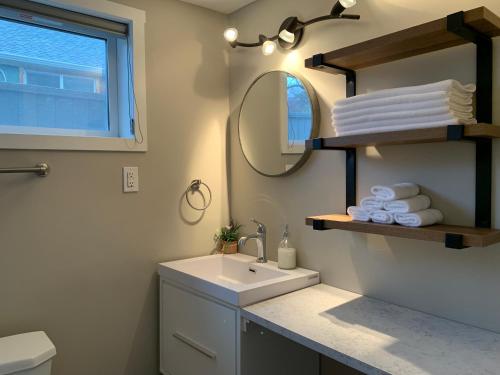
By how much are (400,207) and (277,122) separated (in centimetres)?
86

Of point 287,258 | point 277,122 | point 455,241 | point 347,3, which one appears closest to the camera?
point 455,241

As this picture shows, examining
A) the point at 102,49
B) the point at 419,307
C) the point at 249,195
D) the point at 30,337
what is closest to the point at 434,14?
the point at 419,307

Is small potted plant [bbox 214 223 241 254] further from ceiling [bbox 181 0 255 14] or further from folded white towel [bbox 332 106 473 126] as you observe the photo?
ceiling [bbox 181 0 255 14]

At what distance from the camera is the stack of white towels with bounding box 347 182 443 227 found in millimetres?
1324

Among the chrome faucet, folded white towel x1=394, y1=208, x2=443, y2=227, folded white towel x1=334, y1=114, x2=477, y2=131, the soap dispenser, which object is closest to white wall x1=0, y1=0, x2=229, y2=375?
the chrome faucet

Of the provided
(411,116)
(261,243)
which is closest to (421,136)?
(411,116)

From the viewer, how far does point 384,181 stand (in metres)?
1.59

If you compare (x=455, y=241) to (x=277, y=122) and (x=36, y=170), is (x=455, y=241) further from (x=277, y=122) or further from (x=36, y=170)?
(x=36, y=170)

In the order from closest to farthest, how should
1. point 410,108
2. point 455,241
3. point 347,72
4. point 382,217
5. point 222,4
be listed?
point 455,241, point 410,108, point 382,217, point 347,72, point 222,4

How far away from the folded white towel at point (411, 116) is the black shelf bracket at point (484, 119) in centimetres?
5

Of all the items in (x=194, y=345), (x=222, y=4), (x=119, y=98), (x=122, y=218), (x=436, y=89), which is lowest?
(x=194, y=345)

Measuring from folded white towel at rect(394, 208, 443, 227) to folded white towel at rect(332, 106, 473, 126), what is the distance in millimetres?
303

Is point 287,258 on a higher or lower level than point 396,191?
lower

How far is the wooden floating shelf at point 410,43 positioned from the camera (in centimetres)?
116
